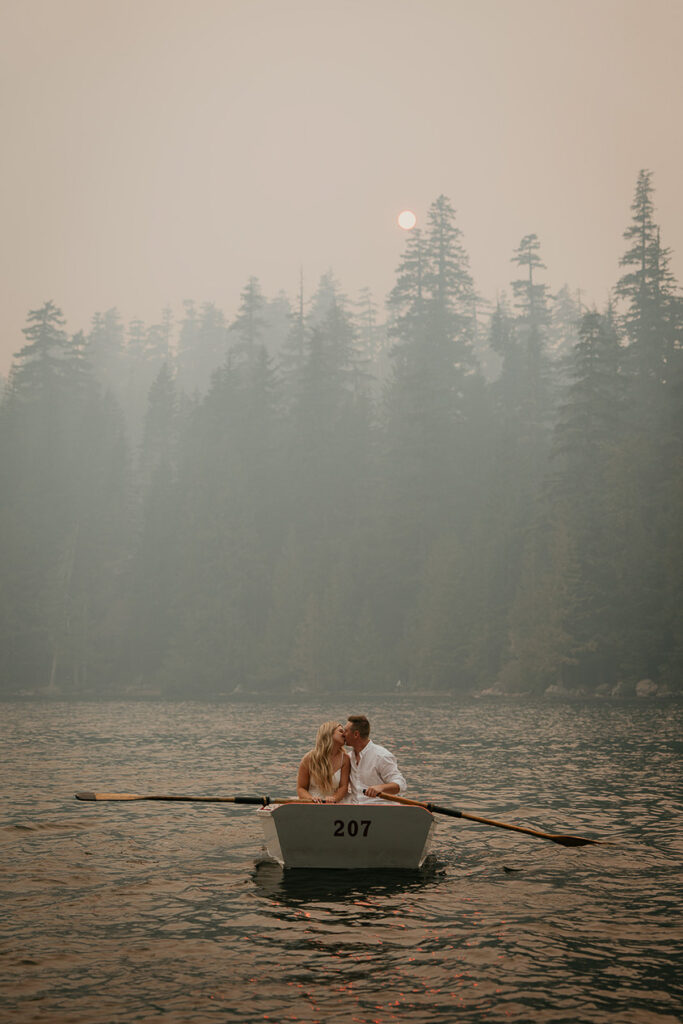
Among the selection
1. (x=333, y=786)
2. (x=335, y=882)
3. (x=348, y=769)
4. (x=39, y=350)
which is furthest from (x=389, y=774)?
(x=39, y=350)

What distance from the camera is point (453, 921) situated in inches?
473

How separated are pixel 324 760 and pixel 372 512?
260 ft

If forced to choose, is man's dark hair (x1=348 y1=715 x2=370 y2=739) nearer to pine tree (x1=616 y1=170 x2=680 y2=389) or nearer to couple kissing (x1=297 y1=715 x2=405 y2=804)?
couple kissing (x1=297 y1=715 x2=405 y2=804)

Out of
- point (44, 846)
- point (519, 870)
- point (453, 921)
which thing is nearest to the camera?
point (453, 921)

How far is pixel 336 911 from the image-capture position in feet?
40.7

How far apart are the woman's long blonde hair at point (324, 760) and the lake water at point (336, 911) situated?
1.21 meters

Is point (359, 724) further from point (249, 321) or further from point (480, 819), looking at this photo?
point (249, 321)

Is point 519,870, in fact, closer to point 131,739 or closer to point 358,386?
point 131,739

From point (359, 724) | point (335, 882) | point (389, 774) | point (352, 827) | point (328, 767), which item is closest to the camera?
point (352, 827)

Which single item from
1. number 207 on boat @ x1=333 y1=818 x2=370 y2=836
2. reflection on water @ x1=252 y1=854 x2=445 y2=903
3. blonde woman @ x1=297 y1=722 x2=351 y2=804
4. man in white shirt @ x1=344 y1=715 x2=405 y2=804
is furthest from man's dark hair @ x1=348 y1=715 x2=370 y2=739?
reflection on water @ x1=252 y1=854 x2=445 y2=903

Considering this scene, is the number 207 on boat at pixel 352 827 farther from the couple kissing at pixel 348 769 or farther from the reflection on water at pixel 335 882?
the reflection on water at pixel 335 882

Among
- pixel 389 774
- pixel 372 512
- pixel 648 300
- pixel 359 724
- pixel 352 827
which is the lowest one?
pixel 352 827

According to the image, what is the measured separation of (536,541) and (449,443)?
18566 millimetres

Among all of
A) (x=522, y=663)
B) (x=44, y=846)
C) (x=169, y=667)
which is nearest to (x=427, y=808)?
(x=44, y=846)
